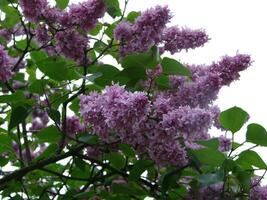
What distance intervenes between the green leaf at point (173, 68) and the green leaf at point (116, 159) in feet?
1.29

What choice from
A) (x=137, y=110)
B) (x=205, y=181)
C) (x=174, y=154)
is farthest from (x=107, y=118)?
(x=205, y=181)

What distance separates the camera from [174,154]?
5.68ft

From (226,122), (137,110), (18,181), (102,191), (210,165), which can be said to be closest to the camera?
(137,110)

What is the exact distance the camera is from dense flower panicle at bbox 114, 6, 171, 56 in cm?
208

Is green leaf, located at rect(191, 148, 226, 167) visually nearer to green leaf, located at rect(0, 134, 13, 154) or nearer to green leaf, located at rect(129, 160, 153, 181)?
green leaf, located at rect(129, 160, 153, 181)

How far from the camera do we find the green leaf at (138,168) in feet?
6.41

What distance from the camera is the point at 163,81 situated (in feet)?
6.68

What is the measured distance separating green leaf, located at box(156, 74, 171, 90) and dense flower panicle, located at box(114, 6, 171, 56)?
183 millimetres

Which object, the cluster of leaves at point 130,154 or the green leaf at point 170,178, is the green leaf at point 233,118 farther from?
the green leaf at point 170,178

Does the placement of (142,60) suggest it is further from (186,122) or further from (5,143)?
(5,143)

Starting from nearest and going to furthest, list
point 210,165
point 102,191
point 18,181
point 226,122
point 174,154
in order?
point 174,154
point 210,165
point 226,122
point 102,191
point 18,181

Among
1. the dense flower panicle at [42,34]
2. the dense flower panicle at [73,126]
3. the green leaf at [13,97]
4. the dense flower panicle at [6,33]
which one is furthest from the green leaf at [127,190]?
the dense flower panicle at [6,33]

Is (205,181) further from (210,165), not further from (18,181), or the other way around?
(18,181)

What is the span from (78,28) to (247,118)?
0.80m
